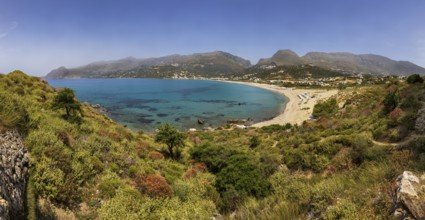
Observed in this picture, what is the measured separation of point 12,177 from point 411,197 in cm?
921

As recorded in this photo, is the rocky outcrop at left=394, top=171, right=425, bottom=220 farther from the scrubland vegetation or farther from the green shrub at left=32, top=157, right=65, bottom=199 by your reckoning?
the green shrub at left=32, top=157, right=65, bottom=199

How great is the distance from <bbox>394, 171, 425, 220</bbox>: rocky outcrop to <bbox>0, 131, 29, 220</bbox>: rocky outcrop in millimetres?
7794

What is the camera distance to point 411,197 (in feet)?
13.2

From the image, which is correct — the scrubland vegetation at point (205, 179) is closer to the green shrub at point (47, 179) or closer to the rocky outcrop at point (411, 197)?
the green shrub at point (47, 179)

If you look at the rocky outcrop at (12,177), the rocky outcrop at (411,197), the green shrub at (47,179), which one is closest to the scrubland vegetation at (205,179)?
the green shrub at (47,179)

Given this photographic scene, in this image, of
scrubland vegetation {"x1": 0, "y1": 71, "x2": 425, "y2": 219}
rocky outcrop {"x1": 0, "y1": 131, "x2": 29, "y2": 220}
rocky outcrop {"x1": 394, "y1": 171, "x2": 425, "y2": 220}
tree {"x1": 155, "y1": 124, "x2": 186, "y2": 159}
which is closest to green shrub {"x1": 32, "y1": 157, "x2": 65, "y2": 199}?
scrubland vegetation {"x1": 0, "y1": 71, "x2": 425, "y2": 219}

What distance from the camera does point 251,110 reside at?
260 feet

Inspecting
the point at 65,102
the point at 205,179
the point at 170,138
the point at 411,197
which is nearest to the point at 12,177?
the point at 411,197

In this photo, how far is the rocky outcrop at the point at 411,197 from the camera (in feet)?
12.5

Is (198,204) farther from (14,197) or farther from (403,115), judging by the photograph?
(403,115)

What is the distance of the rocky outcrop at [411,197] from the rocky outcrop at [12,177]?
7794 mm

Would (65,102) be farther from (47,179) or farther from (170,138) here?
(47,179)

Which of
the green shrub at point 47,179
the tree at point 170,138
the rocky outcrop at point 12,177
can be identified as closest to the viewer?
the rocky outcrop at point 12,177

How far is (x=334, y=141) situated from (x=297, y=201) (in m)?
15.7
